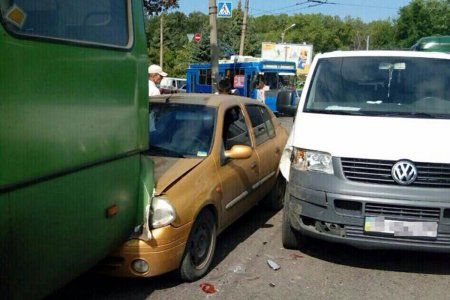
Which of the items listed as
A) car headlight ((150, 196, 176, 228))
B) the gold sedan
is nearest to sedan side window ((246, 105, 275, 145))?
the gold sedan

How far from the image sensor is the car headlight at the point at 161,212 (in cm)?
398

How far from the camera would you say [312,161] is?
4734mm

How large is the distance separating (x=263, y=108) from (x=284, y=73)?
18502 millimetres

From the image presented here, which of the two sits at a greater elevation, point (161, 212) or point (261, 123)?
point (261, 123)

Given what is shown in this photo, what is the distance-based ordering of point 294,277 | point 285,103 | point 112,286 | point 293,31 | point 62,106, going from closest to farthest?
point 62,106 → point 112,286 → point 294,277 → point 285,103 → point 293,31

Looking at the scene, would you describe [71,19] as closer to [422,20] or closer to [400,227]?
[400,227]

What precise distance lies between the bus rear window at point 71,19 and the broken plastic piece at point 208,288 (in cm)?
202

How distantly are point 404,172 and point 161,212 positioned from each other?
2018mm

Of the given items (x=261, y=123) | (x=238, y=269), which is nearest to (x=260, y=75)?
(x=261, y=123)

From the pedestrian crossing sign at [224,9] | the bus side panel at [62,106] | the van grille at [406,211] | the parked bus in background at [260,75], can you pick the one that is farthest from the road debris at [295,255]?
the parked bus in background at [260,75]

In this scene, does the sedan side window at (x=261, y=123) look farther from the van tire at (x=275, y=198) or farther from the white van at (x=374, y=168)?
the white van at (x=374, y=168)

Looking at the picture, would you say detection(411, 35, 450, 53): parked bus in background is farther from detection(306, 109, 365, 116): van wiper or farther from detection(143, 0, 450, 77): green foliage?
detection(306, 109, 365, 116): van wiper

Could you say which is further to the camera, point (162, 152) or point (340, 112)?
point (340, 112)

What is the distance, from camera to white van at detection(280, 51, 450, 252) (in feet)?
14.4
